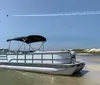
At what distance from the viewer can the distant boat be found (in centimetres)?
1554

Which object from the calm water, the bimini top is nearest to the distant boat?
the bimini top

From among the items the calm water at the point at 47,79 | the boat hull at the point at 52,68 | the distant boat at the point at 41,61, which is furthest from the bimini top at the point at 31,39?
the calm water at the point at 47,79

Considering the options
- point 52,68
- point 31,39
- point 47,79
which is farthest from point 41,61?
point 31,39

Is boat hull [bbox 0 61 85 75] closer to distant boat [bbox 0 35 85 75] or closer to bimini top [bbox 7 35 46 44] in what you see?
distant boat [bbox 0 35 85 75]

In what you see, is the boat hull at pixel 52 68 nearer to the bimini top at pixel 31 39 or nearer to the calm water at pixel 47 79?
the calm water at pixel 47 79

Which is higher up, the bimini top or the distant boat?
the bimini top

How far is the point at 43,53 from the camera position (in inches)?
655

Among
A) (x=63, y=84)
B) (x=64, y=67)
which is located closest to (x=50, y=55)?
(x=64, y=67)

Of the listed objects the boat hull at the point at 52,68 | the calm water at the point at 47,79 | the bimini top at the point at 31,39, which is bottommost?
the calm water at the point at 47,79

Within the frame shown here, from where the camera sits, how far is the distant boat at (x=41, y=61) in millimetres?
15545

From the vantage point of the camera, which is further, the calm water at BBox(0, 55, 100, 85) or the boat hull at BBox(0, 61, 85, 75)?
the boat hull at BBox(0, 61, 85, 75)

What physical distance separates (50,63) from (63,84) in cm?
389

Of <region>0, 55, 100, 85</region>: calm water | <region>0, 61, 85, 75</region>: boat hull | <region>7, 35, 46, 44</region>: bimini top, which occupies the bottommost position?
<region>0, 55, 100, 85</region>: calm water

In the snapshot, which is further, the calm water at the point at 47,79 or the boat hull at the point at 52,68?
the boat hull at the point at 52,68
